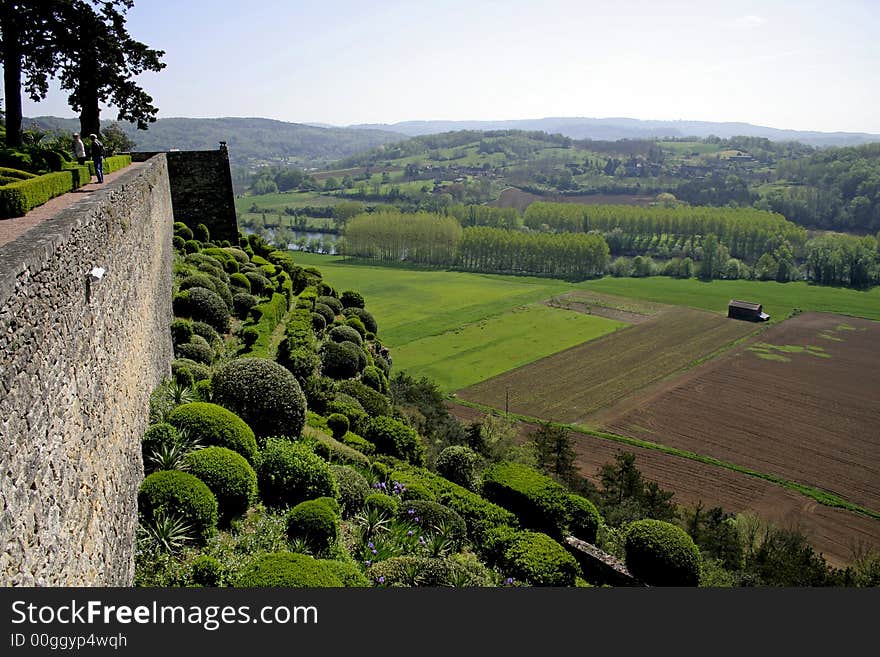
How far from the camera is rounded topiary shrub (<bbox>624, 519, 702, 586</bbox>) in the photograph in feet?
53.4

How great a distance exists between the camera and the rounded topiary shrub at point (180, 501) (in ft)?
32.7

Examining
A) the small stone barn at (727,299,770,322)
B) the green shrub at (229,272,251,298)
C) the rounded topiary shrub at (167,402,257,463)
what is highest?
the green shrub at (229,272,251,298)

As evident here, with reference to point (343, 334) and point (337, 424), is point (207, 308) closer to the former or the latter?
point (337, 424)

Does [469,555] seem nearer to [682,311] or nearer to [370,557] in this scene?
[370,557]

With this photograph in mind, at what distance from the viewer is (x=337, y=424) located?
19719mm

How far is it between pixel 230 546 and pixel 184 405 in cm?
377

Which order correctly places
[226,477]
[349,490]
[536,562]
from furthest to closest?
[536,562]
[349,490]
[226,477]

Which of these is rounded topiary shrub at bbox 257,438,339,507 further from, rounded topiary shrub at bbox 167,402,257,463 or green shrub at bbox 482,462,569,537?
green shrub at bbox 482,462,569,537

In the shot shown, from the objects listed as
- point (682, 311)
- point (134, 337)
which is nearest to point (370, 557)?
point (134, 337)

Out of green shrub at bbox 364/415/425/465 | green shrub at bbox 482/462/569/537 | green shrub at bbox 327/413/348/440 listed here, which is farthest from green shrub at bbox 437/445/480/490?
green shrub at bbox 327/413/348/440

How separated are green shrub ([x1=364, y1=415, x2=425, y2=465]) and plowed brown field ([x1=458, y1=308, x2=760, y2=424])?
2489cm

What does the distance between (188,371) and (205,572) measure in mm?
8043

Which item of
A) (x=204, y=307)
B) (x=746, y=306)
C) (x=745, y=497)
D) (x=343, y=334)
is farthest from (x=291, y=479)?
(x=746, y=306)

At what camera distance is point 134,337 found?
452 inches
